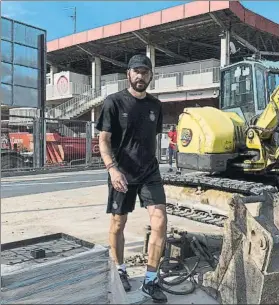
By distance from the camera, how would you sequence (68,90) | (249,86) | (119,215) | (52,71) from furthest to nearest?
1. (52,71)
2. (68,90)
3. (249,86)
4. (119,215)

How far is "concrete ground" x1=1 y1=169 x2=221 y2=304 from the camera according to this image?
5.55 m

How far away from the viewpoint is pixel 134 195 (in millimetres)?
3504

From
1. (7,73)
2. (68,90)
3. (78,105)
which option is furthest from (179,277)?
(68,90)

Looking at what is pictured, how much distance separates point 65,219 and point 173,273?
10.8 feet

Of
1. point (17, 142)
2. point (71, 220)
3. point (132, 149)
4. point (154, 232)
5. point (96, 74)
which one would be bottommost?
point (71, 220)

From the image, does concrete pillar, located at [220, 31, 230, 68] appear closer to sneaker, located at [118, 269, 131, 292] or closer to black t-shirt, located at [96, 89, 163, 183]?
black t-shirt, located at [96, 89, 163, 183]

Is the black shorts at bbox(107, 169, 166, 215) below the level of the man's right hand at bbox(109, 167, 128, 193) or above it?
below

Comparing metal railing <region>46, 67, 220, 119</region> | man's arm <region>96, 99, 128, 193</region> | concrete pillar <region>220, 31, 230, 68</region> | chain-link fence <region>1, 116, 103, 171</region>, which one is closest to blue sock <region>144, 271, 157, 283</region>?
man's arm <region>96, 99, 128, 193</region>

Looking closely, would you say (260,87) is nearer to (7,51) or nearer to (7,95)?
(7,95)

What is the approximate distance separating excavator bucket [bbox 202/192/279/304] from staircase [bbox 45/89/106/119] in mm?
35739

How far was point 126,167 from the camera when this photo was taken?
3.41m

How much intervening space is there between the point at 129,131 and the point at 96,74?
37.3 meters

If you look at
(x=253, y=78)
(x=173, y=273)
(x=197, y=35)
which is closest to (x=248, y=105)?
(x=253, y=78)

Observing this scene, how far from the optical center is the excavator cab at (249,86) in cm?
707
